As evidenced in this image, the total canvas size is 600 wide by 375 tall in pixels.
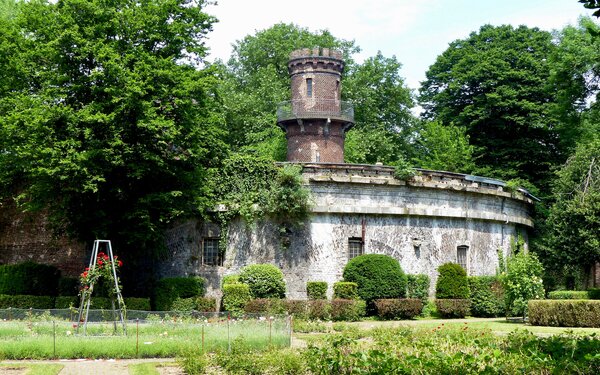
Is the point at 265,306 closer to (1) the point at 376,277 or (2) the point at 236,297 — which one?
(2) the point at 236,297

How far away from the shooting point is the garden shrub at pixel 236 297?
28.5 metres

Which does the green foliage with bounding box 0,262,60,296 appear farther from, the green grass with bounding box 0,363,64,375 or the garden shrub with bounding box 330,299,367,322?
the green grass with bounding box 0,363,64,375

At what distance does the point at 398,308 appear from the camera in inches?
1141

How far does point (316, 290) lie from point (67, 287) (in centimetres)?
1009

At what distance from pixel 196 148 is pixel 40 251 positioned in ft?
30.2

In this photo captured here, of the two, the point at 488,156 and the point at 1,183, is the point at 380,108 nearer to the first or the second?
the point at 488,156

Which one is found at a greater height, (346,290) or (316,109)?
(316,109)

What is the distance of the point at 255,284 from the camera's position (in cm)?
2953

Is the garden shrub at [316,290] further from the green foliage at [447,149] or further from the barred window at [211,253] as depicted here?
the green foliage at [447,149]

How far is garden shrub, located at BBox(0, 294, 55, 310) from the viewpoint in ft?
95.7

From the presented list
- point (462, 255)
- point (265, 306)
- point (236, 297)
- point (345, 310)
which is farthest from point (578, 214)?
point (236, 297)

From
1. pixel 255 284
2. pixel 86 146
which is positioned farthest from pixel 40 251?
pixel 255 284

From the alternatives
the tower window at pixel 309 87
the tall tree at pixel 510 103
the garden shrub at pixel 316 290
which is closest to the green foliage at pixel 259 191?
the garden shrub at pixel 316 290

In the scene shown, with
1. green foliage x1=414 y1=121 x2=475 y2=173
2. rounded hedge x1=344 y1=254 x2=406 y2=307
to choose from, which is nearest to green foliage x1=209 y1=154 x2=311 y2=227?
rounded hedge x1=344 y1=254 x2=406 y2=307
